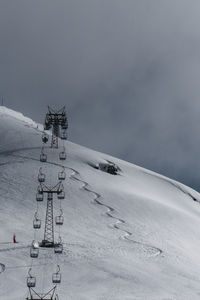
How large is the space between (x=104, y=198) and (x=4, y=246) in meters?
21.9

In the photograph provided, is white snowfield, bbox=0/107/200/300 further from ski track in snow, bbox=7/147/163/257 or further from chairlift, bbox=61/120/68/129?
chairlift, bbox=61/120/68/129

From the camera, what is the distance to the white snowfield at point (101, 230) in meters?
32.1

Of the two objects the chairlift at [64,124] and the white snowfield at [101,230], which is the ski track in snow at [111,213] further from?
the chairlift at [64,124]

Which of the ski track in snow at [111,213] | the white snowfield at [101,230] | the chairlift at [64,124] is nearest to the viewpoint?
the white snowfield at [101,230]

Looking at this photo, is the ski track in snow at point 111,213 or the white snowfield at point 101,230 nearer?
the white snowfield at point 101,230

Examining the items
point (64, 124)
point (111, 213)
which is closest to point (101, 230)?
point (111, 213)

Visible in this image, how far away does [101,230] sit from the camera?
46812 millimetres

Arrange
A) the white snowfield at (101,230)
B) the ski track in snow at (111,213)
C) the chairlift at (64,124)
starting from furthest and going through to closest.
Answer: the ski track in snow at (111,213) < the chairlift at (64,124) < the white snowfield at (101,230)

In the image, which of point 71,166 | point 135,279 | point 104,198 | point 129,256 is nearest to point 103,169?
point 71,166

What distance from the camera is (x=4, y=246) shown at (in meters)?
37.3

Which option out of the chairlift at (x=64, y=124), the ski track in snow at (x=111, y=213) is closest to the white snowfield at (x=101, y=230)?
the ski track in snow at (x=111, y=213)

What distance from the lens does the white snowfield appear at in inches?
1265

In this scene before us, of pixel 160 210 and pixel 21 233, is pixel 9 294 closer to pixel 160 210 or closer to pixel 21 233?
pixel 21 233

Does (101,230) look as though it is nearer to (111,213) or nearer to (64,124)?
(111,213)
